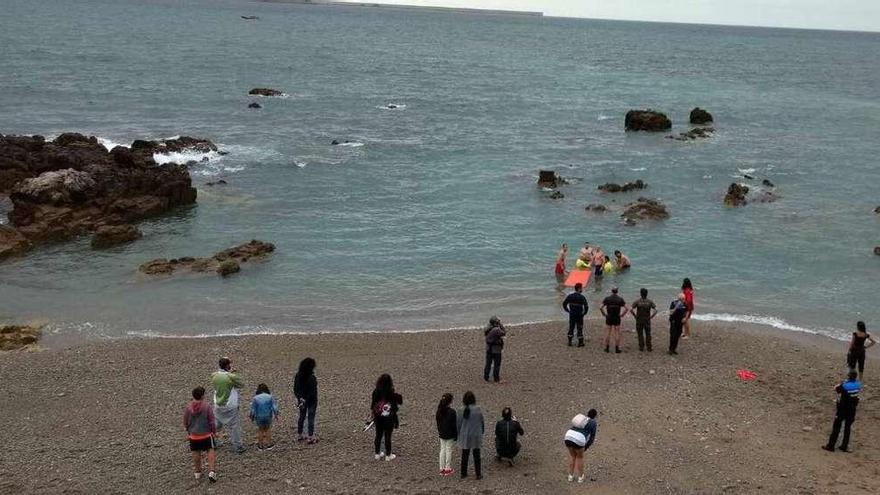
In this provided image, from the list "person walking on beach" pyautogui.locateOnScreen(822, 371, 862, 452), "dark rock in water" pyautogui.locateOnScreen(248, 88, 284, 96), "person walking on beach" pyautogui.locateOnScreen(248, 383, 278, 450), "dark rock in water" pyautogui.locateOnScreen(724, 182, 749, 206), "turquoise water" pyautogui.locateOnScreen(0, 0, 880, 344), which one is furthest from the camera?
"dark rock in water" pyautogui.locateOnScreen(248, 88, 284, 96)

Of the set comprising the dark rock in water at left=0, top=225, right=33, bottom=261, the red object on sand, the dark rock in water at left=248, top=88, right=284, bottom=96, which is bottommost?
the dark rock in water at left=0, top=225, right=33, bottom=261

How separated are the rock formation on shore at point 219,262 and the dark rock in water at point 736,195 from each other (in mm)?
23330

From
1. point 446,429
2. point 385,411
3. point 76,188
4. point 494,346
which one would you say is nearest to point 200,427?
point 385,411

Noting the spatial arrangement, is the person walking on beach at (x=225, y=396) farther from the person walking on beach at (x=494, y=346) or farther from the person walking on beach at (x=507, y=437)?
the person walking on beach at (x=494, y=346)

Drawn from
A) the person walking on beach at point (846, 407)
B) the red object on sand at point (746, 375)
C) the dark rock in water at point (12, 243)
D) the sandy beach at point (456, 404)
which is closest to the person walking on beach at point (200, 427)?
the sandy beach at point (456, 404)

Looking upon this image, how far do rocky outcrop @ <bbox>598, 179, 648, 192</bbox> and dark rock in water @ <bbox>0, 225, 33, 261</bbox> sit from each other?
2770 centimetres

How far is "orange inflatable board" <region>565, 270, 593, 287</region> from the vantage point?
90.5 feet

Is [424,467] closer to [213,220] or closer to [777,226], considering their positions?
[213,220]

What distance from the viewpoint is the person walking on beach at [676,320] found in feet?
66.5

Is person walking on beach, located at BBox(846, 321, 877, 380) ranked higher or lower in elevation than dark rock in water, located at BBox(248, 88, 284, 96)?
lower

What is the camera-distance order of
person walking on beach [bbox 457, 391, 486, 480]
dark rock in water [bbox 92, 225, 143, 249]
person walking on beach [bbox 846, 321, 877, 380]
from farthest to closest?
dark rock in water [bbox 92, 225, 143, 249], person walking on beach [bbox 846, 321, 877, 380], person walking on beach [bbox 457, 391, 486, 480]

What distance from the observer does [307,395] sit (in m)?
14.9

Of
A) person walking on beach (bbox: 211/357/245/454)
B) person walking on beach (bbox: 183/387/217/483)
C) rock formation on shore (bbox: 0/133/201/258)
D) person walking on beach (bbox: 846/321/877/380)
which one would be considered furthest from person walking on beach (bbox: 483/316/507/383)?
rock formation on shore (bbox: 0/133/201/258)

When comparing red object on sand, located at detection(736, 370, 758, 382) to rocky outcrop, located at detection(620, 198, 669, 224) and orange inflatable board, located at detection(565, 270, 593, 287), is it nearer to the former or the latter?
orange inflatable board, located at detection(565, 270, 593, 287)
